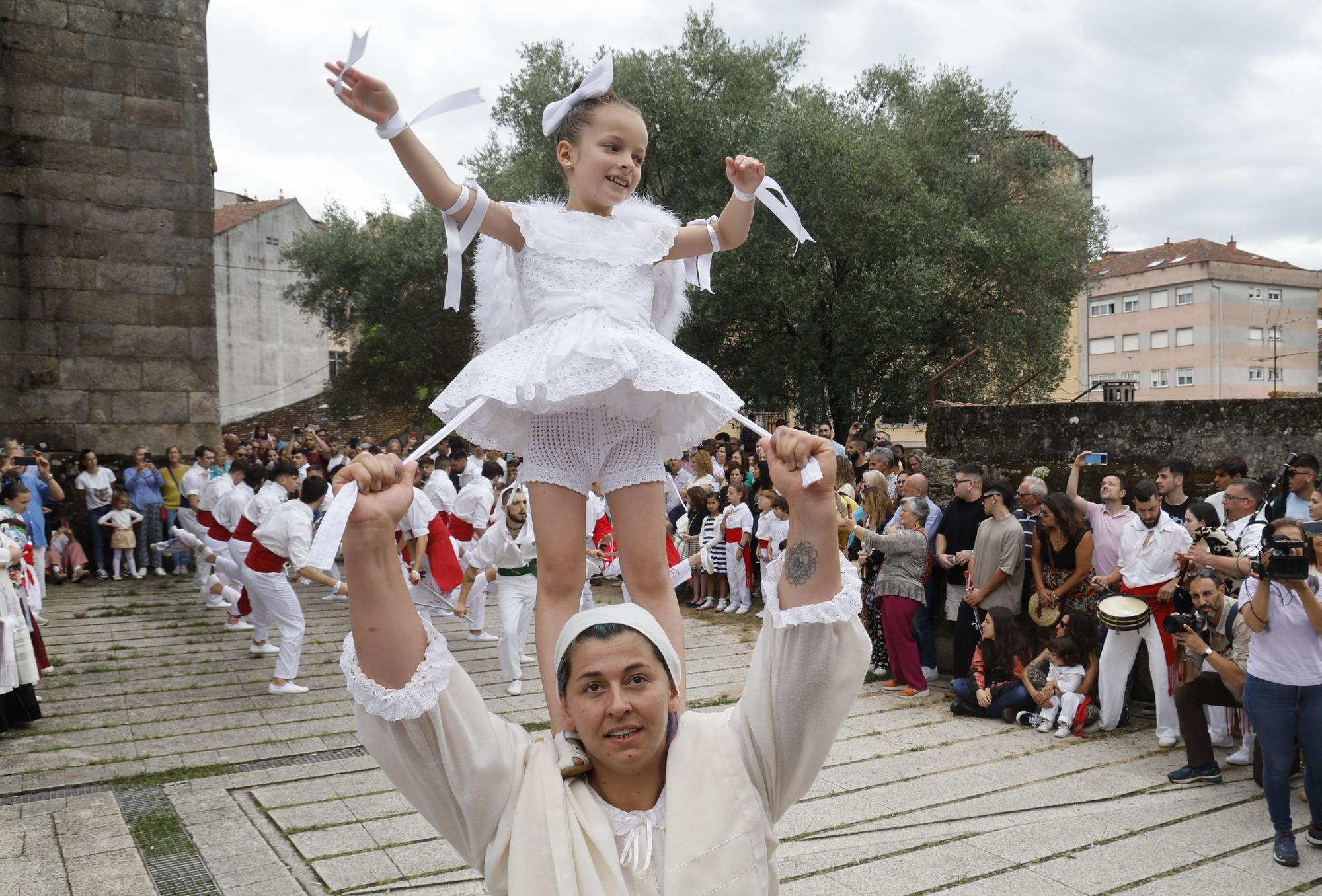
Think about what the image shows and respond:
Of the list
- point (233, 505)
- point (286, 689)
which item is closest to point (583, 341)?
point (286, 689)

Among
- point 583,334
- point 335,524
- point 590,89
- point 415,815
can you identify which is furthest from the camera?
point 415,815

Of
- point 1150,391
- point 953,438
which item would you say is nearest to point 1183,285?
point 1150,391

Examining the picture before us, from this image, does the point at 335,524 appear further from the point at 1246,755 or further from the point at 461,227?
the point at 1246,755

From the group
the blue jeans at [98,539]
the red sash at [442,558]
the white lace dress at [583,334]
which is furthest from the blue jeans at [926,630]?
the blue jeans at [98,539]

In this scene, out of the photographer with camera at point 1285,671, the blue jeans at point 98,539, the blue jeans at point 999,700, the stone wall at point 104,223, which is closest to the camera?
the photographer with camera at point 1285,671

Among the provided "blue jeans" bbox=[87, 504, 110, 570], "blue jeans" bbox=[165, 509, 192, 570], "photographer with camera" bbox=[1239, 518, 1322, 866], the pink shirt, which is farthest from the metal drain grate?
"blue jeans" bbox=[165, 509, 192, 570]

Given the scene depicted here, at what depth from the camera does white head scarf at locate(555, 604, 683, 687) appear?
1.91 m

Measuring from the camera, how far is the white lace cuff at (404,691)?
1708mm

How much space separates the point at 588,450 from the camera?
2.60 metres

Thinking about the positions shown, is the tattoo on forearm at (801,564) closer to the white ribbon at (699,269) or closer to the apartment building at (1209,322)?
the white ribbon at (699,269)

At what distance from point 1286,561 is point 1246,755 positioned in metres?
1.94

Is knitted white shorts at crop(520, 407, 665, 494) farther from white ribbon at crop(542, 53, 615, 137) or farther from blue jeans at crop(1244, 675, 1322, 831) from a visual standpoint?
blue jeans at crop(1244, 675, 1322, 831)

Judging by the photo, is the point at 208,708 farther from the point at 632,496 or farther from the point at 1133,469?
the point at 1133,469

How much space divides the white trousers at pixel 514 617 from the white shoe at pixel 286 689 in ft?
4.88
